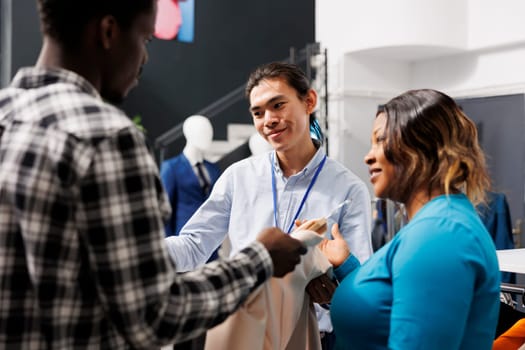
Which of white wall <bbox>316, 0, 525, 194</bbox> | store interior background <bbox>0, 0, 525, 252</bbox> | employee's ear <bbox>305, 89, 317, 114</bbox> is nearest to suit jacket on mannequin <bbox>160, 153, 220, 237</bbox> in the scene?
store interior background <bbox>0, 0, 525, 252</bbox>

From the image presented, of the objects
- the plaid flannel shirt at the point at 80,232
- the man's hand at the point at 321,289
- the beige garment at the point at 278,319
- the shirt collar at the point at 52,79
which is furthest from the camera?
the man's hand at the point at 321,289

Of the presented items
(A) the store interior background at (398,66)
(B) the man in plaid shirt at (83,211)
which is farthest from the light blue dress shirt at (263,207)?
(A) the store interior background at (398,66)

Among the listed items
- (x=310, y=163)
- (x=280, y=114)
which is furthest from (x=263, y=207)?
(x=280, y=114)

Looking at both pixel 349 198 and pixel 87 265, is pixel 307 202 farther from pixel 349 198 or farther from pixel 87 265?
pixel 87 265

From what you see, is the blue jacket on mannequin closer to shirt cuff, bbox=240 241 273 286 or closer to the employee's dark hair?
the employee's dark hair

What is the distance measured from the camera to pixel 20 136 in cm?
99

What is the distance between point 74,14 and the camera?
106 centimetres

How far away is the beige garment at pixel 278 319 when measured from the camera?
60.5 inches

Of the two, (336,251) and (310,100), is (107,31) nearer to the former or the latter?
(336,251)

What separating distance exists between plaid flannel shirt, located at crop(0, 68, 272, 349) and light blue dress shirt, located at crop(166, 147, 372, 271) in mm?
1088

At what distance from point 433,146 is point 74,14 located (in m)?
0.82

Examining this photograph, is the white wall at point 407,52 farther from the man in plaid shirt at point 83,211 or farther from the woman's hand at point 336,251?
the man in plaid shirt at point 83,211

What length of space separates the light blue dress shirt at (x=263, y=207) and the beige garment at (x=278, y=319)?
1.45 ft

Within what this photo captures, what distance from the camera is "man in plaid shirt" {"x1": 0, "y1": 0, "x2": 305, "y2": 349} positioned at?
97cm
